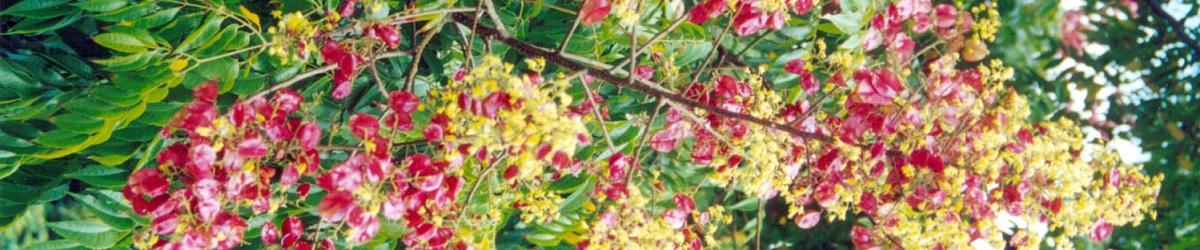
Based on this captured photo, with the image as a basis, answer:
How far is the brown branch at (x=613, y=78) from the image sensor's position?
142 cm

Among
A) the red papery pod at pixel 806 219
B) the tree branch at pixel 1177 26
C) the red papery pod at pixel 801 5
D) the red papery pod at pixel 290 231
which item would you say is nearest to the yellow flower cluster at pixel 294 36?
the red papery pod at pixel 290 231

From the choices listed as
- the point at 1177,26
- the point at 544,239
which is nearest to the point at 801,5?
the point at 544,239

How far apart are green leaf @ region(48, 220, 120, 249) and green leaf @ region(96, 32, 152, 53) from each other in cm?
45

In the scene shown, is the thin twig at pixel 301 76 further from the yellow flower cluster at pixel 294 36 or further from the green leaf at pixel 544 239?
the green leaf at pixel 544 239

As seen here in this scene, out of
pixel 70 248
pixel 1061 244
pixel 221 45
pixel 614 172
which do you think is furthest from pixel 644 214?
pixel 70 248

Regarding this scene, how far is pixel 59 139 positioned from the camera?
137cm

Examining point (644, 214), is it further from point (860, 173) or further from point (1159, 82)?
point (1159, 82)

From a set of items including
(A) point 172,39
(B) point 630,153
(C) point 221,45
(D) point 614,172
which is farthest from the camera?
(B) point 630,153

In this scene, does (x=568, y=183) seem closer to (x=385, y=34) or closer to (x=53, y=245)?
(x=385, y=34)

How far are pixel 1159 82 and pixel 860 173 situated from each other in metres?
1.83

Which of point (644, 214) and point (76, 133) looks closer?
point (76, 133)

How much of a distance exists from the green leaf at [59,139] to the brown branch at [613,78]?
0.60 metres

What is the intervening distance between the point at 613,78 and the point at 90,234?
93 cm

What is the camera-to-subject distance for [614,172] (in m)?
1.56
